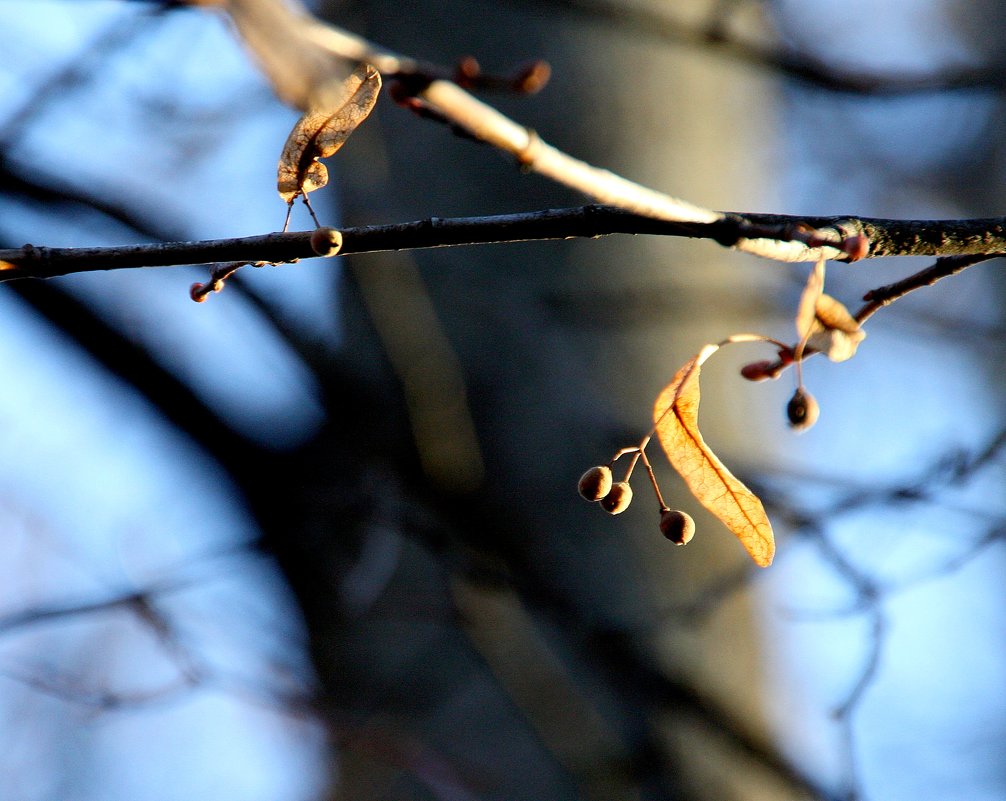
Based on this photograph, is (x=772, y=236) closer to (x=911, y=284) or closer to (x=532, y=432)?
(x=911, y=284)

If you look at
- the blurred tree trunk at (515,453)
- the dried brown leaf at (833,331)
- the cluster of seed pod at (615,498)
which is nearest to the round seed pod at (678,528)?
the cluster of seed pod at (615,498)

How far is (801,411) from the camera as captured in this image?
1.59ft

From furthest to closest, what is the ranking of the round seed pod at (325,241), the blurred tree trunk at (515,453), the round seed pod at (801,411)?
the blurred tree trunk at (515,453)
the round seed pod at (801,411)
the round seed pod at (325,241)

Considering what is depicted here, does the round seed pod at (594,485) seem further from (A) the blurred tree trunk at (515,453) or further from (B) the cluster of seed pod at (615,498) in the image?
(A) the blurred tree trunk at (515,453)

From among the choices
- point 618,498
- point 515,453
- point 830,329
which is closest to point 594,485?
point 618,498

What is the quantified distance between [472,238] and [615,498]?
0.70ft

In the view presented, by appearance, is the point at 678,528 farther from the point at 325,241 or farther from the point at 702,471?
the point at 325,241

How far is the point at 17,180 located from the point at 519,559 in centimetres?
89

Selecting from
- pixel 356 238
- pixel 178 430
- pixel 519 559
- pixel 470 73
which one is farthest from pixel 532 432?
pixel 356 238

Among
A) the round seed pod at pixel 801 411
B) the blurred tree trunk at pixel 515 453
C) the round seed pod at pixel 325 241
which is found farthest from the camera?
the blurred tree trunk at pixel 515 453

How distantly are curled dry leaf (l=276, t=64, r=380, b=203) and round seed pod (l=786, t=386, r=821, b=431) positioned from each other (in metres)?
0.27

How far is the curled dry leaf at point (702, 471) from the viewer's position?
0.50 metres

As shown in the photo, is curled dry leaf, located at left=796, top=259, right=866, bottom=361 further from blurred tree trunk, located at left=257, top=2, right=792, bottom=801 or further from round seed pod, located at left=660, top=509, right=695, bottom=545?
blurred tree trunk, located at left=257, top=2, right=792, bottom=801

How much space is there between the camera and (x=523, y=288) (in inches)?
50.2
